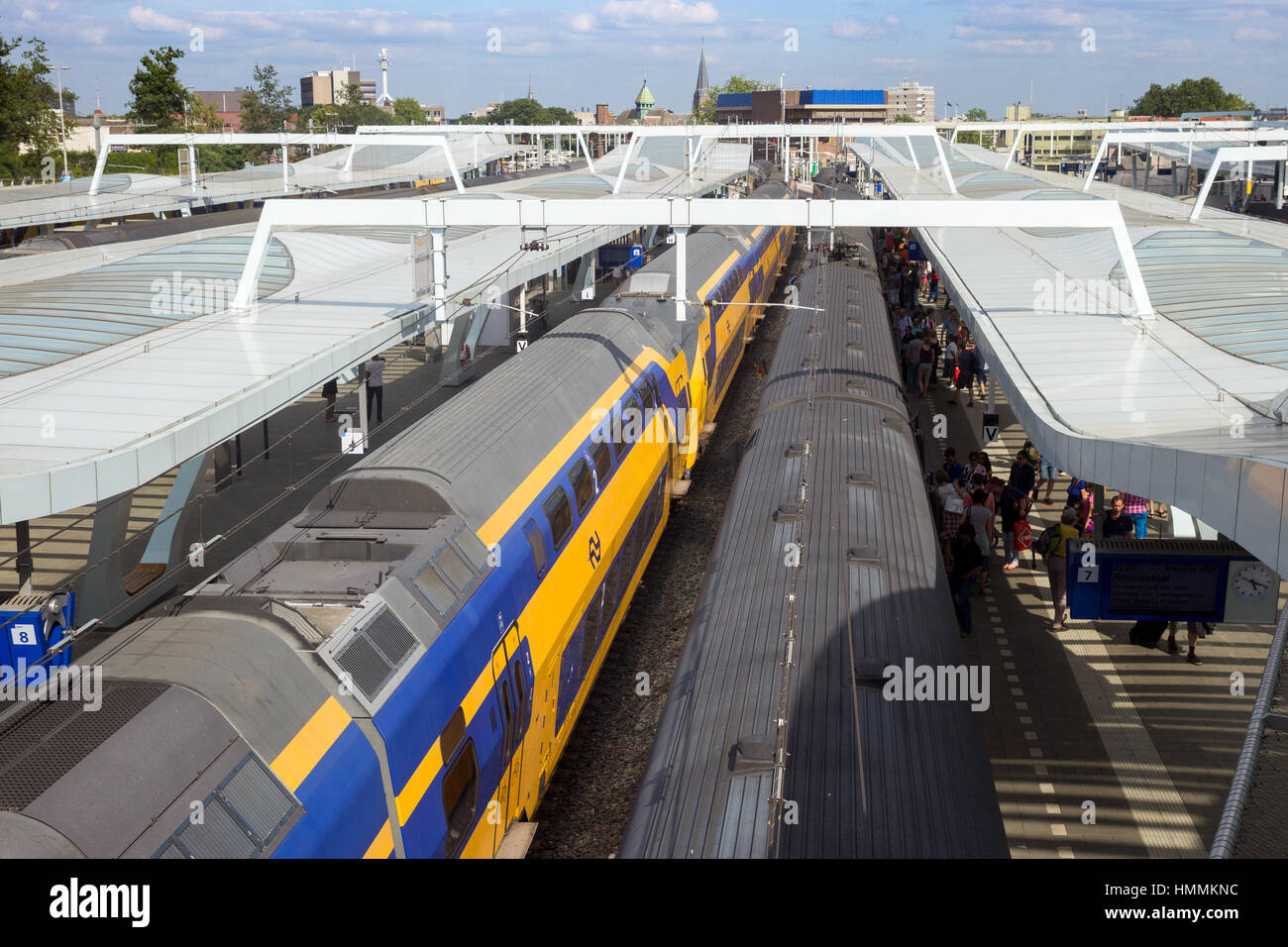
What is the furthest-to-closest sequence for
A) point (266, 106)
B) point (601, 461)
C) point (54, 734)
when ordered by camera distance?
point (266, 106)
point (601, 461)
point (54, 734)

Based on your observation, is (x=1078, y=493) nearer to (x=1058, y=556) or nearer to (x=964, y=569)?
(x=1058, y=556)

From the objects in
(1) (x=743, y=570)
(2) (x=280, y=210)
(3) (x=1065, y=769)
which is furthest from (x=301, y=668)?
(2) (x=280, y=210)

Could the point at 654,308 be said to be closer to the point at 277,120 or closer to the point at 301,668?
the point at 301,668

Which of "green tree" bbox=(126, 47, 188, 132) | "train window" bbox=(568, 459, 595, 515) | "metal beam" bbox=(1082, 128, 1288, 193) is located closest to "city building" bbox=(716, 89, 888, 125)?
"green tree" bbox=(126, 47, 188, 132)

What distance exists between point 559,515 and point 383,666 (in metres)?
4.35

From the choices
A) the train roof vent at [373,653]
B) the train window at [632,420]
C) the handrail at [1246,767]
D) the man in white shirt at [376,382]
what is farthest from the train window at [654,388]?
the man in white shirt at [376,382]

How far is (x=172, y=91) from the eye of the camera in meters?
61.2

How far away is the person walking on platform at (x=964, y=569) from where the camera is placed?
1551 centimetres

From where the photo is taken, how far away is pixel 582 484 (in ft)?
42.4

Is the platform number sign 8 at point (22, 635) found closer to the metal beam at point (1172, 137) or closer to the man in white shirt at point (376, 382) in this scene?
the man in white shirt at point (376, 382)

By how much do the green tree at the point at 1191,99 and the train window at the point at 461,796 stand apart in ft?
553

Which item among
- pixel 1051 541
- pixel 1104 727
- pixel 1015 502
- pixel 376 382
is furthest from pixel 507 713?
pixel 376 382

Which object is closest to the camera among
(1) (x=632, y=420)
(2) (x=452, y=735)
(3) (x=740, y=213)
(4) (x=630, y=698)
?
(2) (x=452, y=735)

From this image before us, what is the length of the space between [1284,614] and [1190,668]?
3.81m
